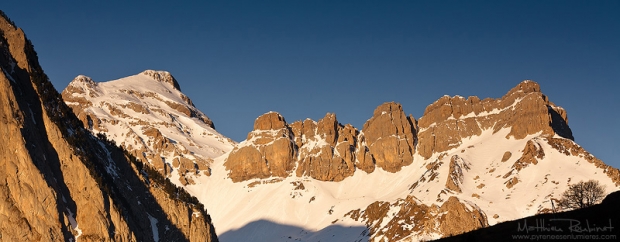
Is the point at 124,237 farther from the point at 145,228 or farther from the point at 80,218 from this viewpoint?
the point at 145,228

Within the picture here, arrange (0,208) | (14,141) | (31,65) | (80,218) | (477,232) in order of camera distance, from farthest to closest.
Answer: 1. (31,65)
2. (80,218)
3. (14,141)
4. (0,208)
5. (477,232)

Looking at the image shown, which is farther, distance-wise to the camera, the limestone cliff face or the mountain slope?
the limestone cliff face

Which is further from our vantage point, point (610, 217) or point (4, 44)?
point (4, 44)

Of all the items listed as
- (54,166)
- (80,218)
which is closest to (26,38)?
(54,166)

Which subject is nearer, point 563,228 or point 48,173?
point 563,228

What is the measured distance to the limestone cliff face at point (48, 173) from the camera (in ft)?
420

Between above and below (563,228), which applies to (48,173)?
above

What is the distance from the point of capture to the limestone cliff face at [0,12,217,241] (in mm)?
128000

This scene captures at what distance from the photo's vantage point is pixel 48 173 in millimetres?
Result: 139625

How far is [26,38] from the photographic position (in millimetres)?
168250

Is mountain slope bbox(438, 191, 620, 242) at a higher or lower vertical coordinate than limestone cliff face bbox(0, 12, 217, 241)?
lower

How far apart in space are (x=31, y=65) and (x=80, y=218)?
42313 mm

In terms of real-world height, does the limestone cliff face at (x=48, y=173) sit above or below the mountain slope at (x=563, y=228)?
above

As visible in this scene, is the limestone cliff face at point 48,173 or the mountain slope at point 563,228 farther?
the limestone cliff face at point 48,173
